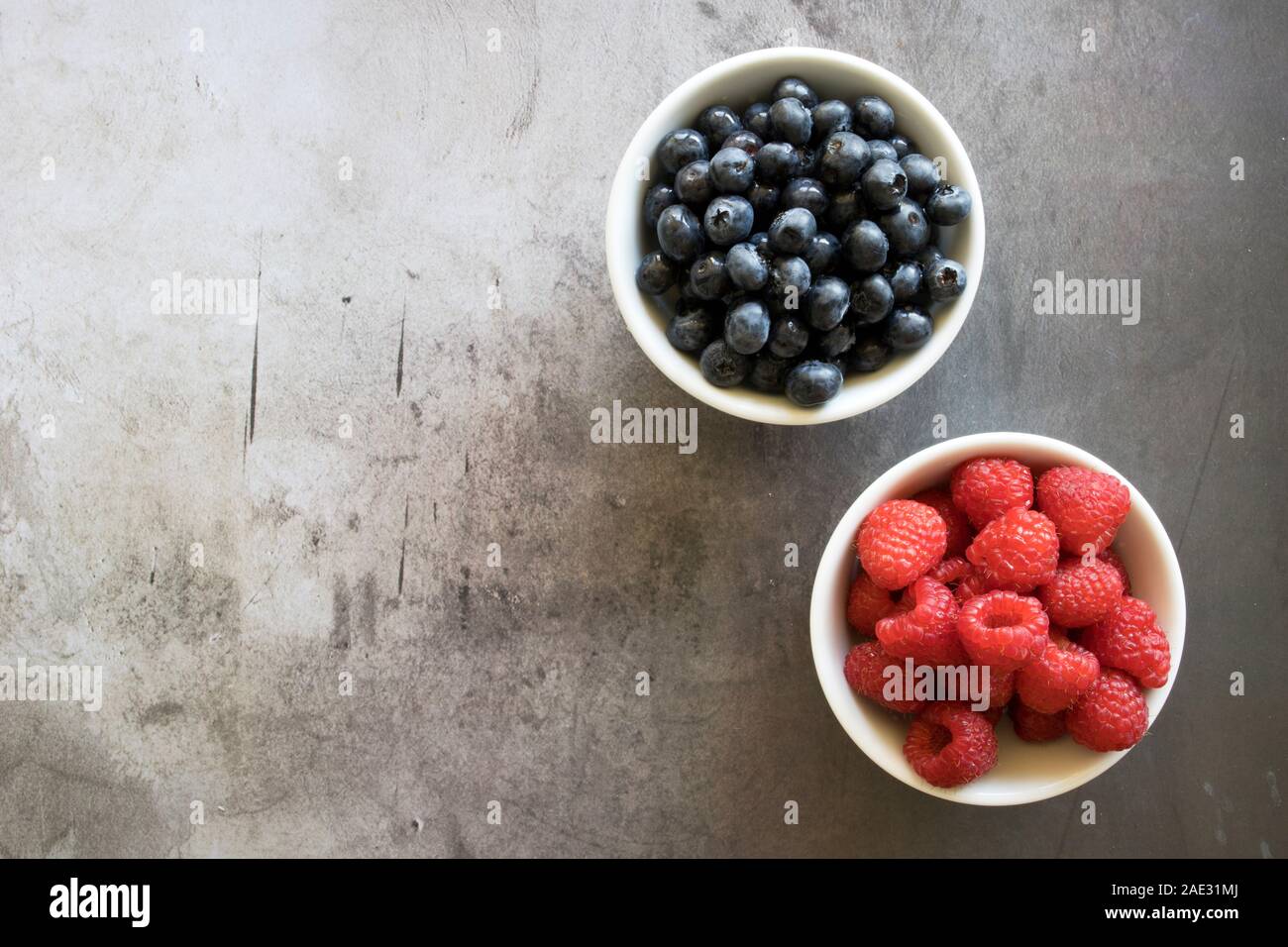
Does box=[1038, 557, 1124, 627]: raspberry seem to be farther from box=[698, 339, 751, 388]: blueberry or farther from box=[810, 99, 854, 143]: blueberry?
box=[810, 99, 854, 143]: blueberry

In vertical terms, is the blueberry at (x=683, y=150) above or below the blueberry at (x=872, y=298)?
above

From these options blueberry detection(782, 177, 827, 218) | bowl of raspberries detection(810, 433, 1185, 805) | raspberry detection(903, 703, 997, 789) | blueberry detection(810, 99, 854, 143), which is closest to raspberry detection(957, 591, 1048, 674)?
bowl of raspberries detection(810, 433, 1185, 805)

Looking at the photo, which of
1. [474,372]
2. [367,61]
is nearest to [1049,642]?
[474,372]

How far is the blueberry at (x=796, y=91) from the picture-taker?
1241 millimetres

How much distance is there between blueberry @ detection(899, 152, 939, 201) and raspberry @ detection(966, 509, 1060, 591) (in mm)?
418

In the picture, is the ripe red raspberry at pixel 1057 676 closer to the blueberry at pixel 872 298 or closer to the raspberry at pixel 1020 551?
the raspberry at pixel 1020 551

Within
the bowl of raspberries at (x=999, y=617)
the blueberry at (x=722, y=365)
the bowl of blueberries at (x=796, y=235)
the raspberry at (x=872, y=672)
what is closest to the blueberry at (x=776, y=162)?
the bowl of blueberries at (x=796, y=235)

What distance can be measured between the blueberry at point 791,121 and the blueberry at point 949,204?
18 cm

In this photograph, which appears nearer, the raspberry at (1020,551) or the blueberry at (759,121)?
the raspberry at (1020,551)

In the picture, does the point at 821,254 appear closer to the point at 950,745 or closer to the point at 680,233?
the point at 680,233

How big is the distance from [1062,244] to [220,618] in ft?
4.81

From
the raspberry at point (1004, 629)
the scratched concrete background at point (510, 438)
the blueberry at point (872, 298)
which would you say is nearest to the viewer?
the raspberry at point (1004, 629)

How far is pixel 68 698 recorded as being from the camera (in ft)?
5.10

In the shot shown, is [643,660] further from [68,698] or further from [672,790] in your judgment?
[68,698]
